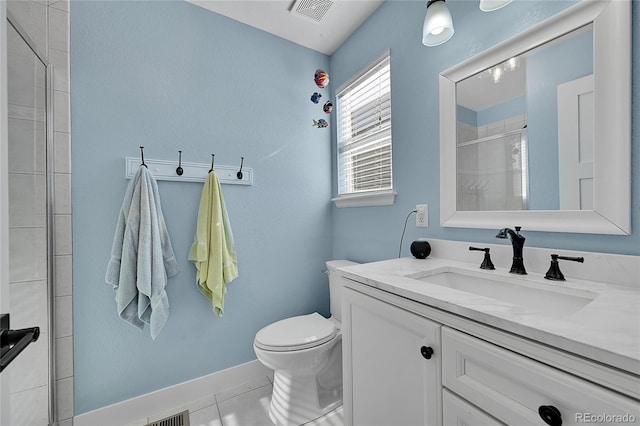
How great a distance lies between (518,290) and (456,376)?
0.43m

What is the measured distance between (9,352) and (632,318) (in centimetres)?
135

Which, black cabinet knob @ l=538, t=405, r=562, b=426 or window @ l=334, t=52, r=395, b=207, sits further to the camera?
window @ l=334, t=52, r=395, b=207

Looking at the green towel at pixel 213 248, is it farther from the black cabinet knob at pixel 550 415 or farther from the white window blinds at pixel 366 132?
the black cabinet knob at pixel 550 415

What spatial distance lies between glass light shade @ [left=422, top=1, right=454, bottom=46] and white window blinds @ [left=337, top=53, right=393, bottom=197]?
46 centimetres

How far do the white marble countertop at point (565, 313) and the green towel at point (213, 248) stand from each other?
94 cm

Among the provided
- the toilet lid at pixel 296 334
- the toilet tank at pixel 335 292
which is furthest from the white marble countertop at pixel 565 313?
the toilet tank at pixel 335 292

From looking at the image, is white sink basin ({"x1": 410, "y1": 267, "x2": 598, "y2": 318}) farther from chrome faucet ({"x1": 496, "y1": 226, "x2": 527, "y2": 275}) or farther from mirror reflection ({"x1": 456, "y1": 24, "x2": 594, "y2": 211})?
mirror reflection ({"x1": 456, "y1": 24, "x2": 594, "y2": 211})

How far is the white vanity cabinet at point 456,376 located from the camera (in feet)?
1.48

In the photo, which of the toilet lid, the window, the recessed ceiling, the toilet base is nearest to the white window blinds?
the window

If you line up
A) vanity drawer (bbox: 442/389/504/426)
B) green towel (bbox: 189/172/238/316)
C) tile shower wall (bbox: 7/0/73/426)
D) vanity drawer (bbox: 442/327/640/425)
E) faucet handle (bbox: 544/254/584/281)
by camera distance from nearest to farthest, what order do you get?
vanity drawer (bbox: 442/327/640/425)
vanity drawer (bbox: 442/389/504/426)
faucet handle (bbox: 544/254/584/281)
tile shower wall (bbox: 7/0/73/426)
green towel (bbox: 189/172/238/316)

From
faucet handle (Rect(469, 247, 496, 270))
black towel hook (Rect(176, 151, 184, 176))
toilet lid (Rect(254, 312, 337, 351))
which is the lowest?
toilet lid (Rect(254, 312, 337, 351))

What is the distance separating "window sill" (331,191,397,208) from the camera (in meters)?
1.56

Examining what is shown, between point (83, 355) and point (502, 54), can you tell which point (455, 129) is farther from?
point (83, 355)

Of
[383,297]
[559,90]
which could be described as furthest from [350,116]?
[383,297]
